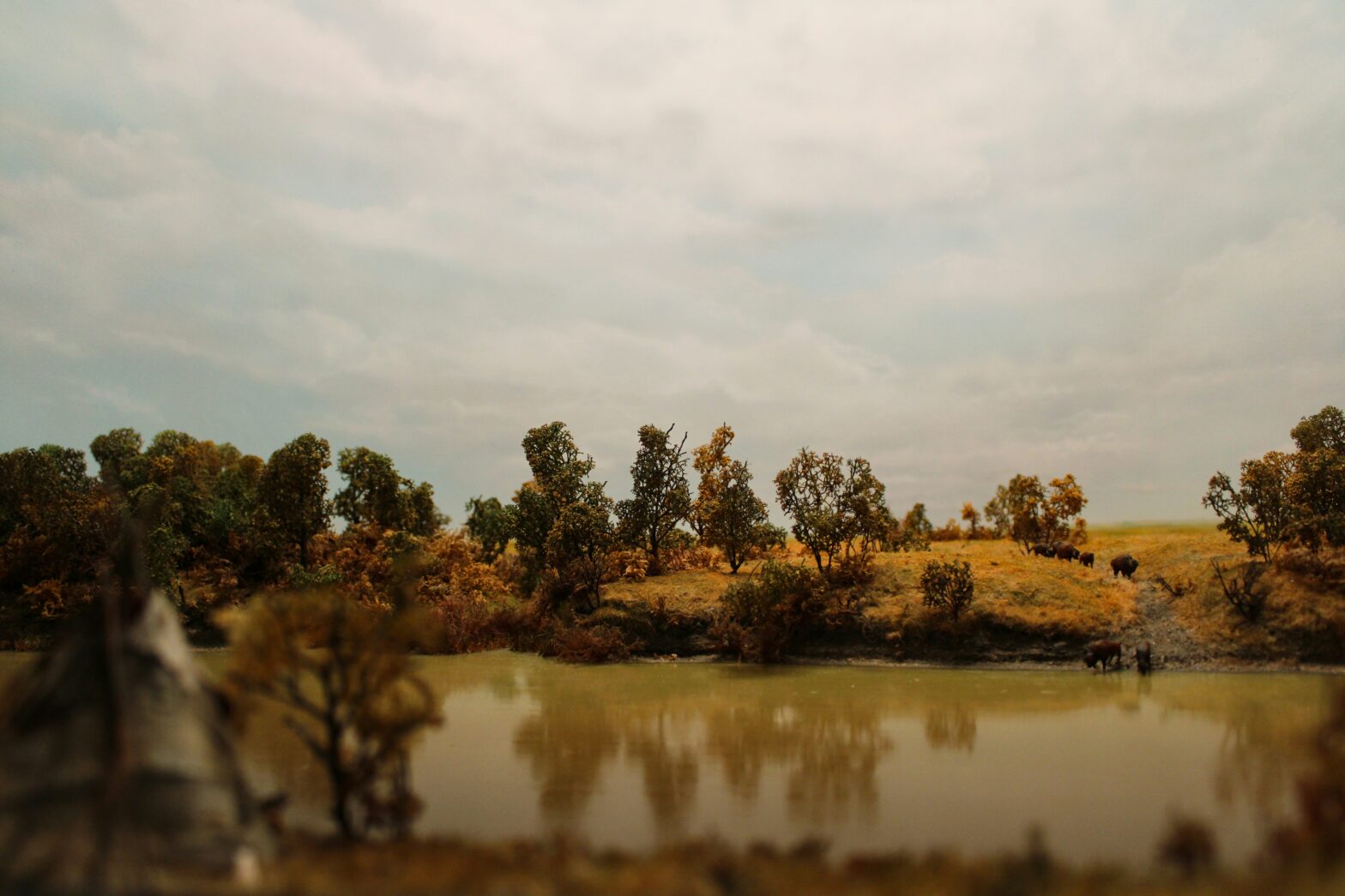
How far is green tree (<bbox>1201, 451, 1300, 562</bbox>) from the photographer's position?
110 feet

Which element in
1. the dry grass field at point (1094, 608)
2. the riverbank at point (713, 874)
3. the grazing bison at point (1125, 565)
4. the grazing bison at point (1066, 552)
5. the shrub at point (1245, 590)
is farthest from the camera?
the grazing bison at point (1066, 552)

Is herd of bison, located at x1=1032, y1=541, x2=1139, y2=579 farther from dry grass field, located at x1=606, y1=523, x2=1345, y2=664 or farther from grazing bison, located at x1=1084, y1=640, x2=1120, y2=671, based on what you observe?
grazing bison, located at x1=1084, y1=640, x2=1120, y2=671

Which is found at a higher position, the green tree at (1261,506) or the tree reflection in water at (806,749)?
the green tree at (1261,506)

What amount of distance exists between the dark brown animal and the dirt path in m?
1.02

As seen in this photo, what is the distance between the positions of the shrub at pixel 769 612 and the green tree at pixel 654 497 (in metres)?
9.22

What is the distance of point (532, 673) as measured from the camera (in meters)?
34.0

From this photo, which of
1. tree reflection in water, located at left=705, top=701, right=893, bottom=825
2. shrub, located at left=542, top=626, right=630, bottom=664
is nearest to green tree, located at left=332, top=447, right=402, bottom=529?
shrub, located at left=542, top=626, right=630, bottom=664

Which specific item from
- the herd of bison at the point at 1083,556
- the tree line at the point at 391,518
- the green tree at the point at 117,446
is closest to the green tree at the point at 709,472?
the tree line at the point at 391,518

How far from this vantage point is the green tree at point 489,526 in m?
53.9

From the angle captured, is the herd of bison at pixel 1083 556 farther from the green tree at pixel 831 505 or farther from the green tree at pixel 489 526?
the green tree at pixel 489 526

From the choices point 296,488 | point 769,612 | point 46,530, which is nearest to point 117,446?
point 46,530

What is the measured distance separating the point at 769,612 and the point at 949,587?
783 cm

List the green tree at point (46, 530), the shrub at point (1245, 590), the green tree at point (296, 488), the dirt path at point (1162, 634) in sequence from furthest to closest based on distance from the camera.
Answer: the green tree at point (296, 488)
the green tree at point (46, 530)
the shrub at point (1245, 590)
the dirt path at point (1162, 634)

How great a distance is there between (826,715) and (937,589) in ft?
42.6
